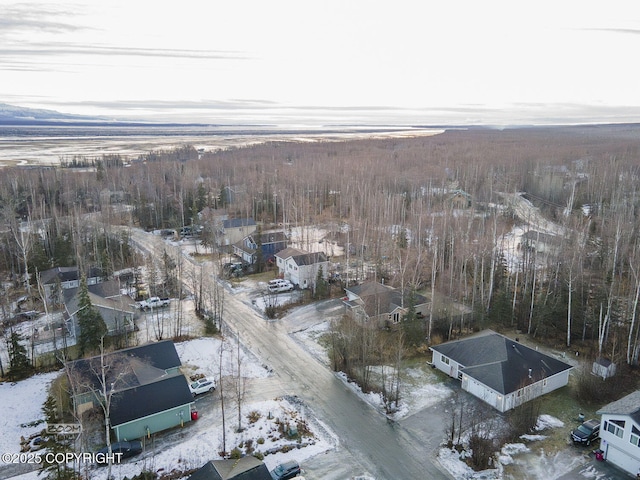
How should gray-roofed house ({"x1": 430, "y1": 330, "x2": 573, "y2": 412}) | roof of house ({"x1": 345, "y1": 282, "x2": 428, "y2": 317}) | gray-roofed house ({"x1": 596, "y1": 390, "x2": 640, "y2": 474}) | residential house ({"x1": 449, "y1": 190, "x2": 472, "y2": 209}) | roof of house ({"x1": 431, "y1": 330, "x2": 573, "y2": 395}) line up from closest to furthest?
gray-roofed house ({"x1": 596, "y1": 390, "x2": 640, "y2": 474}), gray-roofed house ({"x1": 430, "y1": 330, "x2": 573, "y2": 412}), roof of house ({"x1": 431, "y1": 330, "x2": 573, "y2": 395}), roof of house ({"x1": 345, "y1": 282, "x2": 428, "y2": 317}), residential house ({"x1": 449, "y1": 190, "x2": 472, "y2": 209})

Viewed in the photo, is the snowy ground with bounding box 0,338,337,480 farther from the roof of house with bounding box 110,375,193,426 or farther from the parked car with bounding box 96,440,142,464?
the roof of house with bounding box 110,375,193,426

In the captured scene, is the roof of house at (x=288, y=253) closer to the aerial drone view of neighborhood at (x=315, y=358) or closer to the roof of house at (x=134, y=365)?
the aerial drone view of neighborhood at (x=315, y=358)

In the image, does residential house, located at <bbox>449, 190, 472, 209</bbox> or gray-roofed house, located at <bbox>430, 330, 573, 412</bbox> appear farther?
residential house, located at <bbox>449, 190, 472, 209</bbox>

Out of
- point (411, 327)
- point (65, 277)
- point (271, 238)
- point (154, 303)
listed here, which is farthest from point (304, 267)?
point (65, 277)

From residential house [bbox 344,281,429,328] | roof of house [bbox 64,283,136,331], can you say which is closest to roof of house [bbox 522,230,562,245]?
residential house [bbox 344,281,429,328]

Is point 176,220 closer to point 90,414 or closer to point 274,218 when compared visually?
point 274,218

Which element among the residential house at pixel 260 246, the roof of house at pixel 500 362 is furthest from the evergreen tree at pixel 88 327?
the roof of house at pixel 500 362
